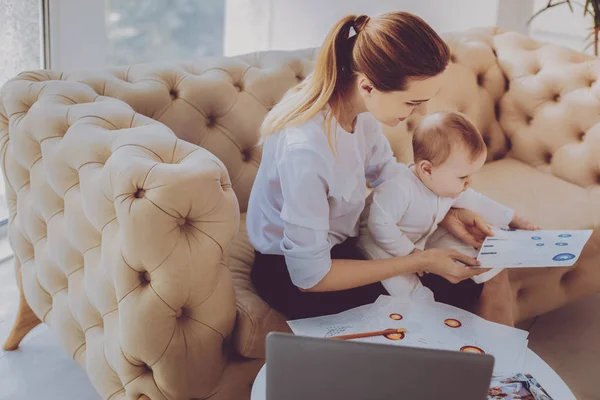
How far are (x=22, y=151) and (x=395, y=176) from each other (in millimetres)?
852

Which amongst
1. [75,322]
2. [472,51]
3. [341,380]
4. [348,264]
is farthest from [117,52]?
[341,380]

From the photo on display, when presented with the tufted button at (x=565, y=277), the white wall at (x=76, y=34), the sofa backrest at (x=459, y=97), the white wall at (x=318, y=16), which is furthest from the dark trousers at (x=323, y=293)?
the white wall at (x=318, y=16)

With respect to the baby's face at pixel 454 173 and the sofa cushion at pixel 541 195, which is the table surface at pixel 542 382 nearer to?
the baby's face at pixel 454 173

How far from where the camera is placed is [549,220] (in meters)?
1.89

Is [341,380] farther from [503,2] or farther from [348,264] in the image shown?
[503,2]

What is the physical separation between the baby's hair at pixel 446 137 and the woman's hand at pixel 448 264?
7.8 inches

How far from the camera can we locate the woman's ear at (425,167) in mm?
1472

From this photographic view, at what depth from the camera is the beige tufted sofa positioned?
1230mm

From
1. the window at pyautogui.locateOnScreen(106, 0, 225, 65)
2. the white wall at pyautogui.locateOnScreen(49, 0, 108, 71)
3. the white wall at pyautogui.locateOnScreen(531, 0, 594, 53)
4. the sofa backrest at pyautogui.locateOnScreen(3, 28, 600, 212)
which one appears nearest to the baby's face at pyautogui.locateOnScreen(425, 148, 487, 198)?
the sofa backrest at pyautogui.locateOnScreen(3, 28, 600, 212)

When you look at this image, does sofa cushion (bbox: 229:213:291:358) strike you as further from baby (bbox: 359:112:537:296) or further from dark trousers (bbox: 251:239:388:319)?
baby (bbox: 359:112:537:296)

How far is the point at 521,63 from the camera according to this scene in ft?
7.42

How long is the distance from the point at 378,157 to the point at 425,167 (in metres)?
0.16

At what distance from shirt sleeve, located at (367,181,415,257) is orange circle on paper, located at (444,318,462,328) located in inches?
9.8

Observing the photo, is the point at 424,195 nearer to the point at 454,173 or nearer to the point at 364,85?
the point at 454,173
